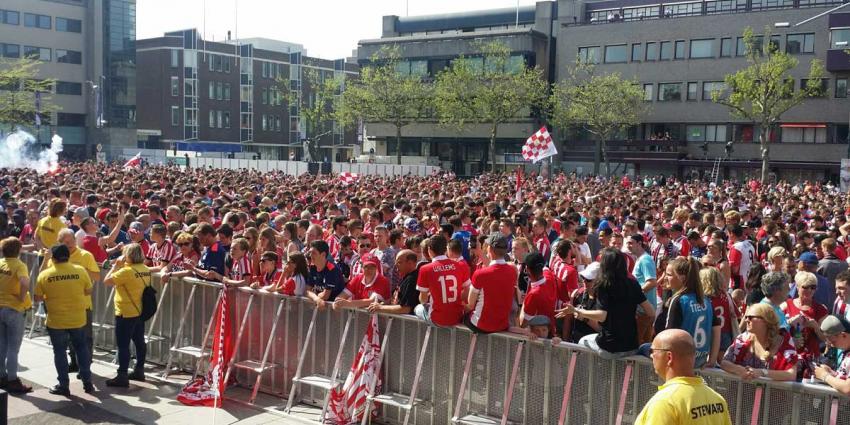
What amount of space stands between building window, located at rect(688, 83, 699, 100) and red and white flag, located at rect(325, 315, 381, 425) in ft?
183

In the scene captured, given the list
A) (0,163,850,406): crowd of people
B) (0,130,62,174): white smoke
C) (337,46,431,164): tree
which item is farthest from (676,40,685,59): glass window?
(0,163,850,406): crowd of people

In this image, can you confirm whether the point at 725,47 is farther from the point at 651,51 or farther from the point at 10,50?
the point at 10,50

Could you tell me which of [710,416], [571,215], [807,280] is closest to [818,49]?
[571,215]

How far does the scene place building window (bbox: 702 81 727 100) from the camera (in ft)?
185

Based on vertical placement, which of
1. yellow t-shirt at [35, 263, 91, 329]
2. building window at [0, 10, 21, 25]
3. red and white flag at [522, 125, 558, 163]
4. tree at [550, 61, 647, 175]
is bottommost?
yellow t-shirt at [35, 263, 91, 329]

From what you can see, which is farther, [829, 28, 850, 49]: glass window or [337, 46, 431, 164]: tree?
[337, 46, 431, 164]: tree

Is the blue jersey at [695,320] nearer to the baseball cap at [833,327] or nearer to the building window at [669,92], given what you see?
the baseball cap at [833,327]

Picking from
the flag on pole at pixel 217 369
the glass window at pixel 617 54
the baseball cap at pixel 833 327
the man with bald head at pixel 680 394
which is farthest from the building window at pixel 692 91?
the man with bald head at pixel 680 394

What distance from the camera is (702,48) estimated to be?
189ft

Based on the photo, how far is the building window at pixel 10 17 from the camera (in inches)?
2901

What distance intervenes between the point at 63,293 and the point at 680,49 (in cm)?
5712

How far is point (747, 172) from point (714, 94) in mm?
9147

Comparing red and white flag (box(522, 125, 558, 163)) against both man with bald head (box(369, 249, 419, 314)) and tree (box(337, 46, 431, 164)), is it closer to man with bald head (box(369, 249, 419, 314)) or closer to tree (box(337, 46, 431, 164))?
man with bald head (box(369, 249, 419, 314))

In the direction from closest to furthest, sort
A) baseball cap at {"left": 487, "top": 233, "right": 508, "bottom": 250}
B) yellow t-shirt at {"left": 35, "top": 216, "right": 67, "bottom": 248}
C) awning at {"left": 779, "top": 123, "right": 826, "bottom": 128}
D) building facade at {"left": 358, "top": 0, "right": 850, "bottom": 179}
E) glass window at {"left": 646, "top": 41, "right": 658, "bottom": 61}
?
baseball cap at {"left": 487, "top": 233, "right": 508, "bottom": 250}, yellow t-shirt at {"left": 35, "top": 216, "right": 67, "bottom": 248}, building facade at {"left": 358, "top": 0, "right": 850, "bottom": 179}, awning at {"left": 779, "top": 123, "right": 826, "bottom": 128}, glass window at {"left": 646, "top": 41, "right": 658, "bottom": 61}
